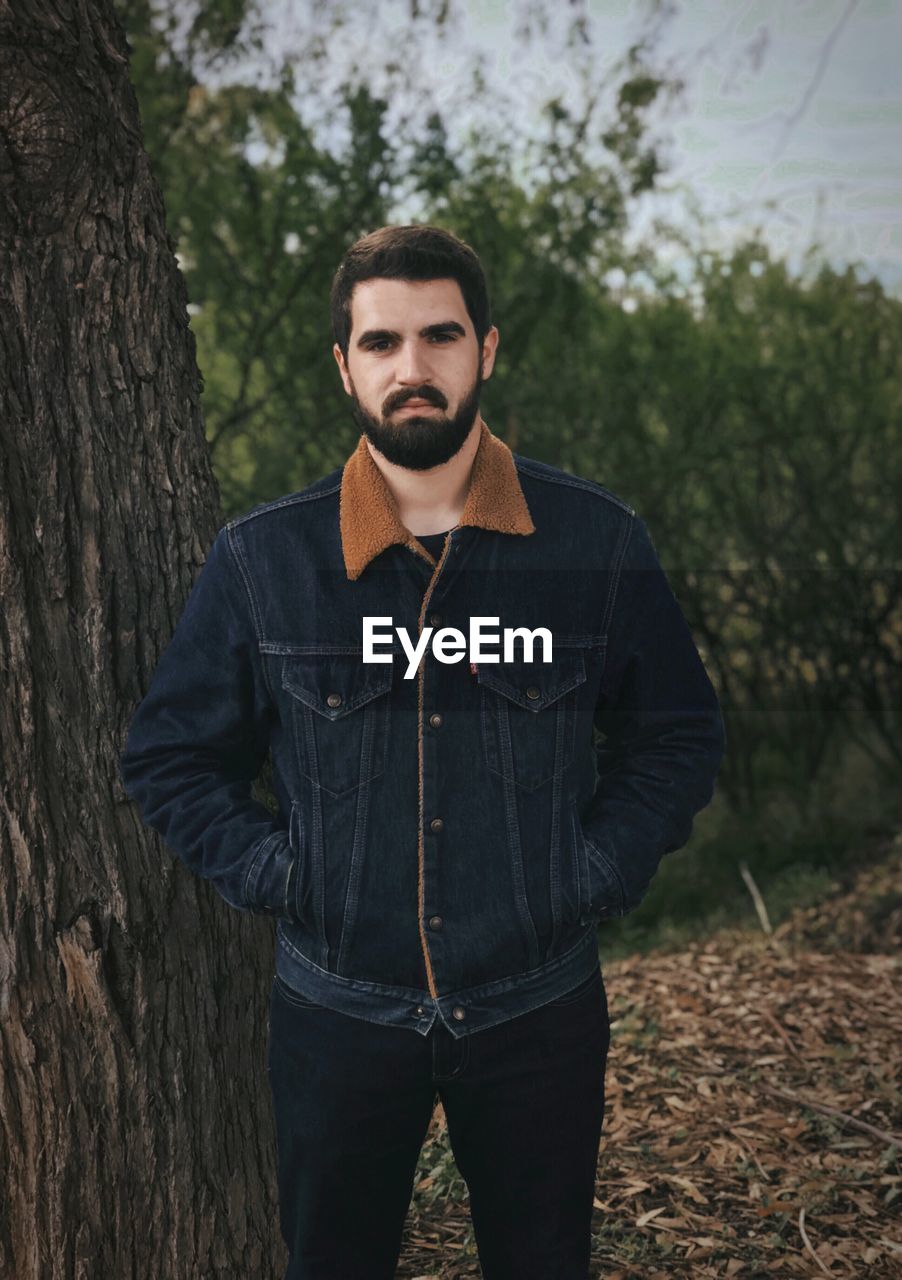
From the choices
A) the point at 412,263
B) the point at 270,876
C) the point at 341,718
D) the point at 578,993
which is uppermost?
the point at 412,263

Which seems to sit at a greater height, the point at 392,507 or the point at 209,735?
the point at 392,507

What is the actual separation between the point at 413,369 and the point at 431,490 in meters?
0.24

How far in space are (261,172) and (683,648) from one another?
475 centimetres

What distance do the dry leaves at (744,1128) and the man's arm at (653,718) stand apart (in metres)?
1.54

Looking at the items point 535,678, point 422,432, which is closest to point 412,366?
point 422,432

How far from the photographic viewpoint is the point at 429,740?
7.66 ft

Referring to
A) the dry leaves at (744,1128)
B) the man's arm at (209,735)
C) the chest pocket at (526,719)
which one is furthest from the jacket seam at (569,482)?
the dry leaves at (744,1128)

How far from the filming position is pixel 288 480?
6.45 metres

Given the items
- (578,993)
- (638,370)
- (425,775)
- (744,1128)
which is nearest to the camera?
(425,775)

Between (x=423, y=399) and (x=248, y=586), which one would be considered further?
(x=248, y=586)

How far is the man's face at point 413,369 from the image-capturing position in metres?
2.35

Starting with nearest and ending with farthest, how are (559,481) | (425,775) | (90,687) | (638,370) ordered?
(425,775) < (559,481) < (90,687) < (638,370)

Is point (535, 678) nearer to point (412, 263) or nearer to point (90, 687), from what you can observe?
point (412, 263)

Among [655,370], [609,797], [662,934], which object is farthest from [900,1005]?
[655,370]
